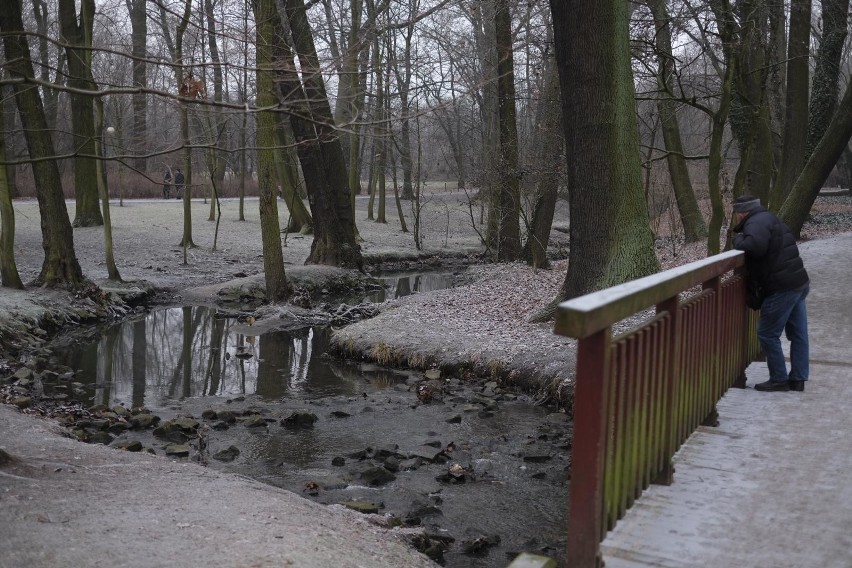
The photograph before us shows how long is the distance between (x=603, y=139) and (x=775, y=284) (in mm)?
5016

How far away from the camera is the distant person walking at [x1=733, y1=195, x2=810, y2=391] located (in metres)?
7.19

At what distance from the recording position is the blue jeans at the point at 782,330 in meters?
7.33

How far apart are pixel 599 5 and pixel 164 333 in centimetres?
1007

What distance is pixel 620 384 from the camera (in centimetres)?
386

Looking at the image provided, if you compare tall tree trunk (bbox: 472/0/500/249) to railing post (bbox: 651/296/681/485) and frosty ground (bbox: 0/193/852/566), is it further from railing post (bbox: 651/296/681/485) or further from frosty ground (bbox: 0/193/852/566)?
railing post (bbox: 651/296/681/485)

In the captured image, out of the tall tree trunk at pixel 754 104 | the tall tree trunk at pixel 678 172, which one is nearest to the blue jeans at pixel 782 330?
the tall tree trunk at pixel 754 104

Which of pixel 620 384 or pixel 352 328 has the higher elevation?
pixel 620 384

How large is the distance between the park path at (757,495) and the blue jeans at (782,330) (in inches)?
9.3

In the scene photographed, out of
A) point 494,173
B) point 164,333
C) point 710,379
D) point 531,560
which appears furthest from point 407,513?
point 494,173

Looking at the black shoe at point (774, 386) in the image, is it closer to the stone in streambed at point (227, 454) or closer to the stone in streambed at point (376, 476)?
the stone in streambed at point (376, 476)

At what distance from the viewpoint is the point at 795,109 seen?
20.6 meters

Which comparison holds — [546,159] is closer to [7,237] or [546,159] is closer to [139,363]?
[139,363]

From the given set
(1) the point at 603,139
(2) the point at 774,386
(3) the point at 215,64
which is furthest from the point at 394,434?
(1) the point at 603,139

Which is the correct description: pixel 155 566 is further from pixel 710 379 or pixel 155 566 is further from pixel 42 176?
pixel 42 176
